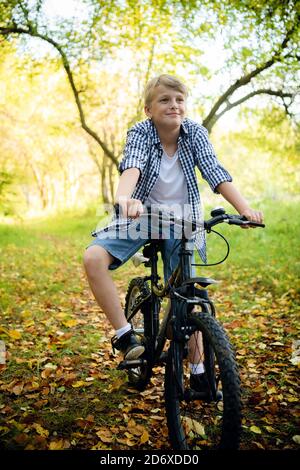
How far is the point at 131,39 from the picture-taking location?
957 centimetres

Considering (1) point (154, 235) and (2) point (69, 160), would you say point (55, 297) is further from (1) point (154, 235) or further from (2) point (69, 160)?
(2) point (69, 160)

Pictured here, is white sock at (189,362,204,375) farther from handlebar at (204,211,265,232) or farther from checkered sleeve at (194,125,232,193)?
checkered sleeve at (194,125,232,193)

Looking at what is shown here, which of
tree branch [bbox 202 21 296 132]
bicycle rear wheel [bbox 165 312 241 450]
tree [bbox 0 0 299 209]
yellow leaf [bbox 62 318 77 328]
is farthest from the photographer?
tree [bbox 0 0 299 209]

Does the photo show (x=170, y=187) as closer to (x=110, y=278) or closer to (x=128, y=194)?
(x=128, y=194)

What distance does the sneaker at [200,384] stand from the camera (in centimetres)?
229

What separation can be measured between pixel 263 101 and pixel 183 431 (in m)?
8.92

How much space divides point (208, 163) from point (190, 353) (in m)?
1.20

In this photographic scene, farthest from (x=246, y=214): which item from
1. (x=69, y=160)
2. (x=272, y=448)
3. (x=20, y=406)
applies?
(x=69, y=160)

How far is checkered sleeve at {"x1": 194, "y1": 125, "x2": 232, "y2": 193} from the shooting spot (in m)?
2.61

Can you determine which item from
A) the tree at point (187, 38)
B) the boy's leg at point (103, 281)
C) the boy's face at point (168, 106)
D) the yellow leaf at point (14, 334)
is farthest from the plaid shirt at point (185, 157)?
the tree at point (187, 38)

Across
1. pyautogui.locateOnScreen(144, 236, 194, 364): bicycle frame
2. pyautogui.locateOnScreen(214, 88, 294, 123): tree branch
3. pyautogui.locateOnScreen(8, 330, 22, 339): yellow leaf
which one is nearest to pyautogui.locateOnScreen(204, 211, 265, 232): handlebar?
pyautogui.locateOnScreen(144, 236, 194, 364): bicycle frame

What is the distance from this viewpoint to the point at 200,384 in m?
2.41

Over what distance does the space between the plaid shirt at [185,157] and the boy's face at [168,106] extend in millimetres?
102

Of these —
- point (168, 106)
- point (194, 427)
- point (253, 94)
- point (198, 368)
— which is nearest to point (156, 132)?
point (168, 106)
